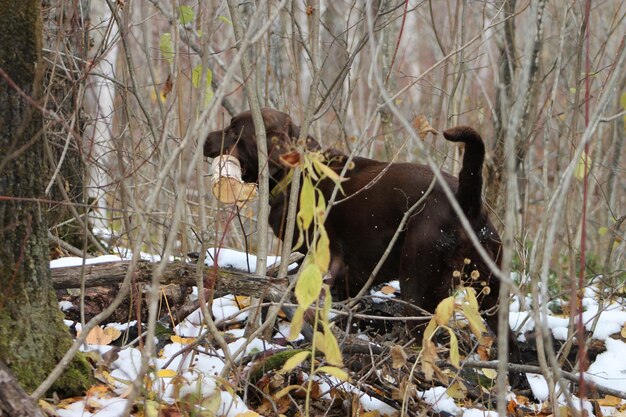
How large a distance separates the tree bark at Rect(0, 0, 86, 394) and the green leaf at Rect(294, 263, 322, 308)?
0.95m

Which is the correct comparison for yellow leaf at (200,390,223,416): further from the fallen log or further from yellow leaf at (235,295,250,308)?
yellow leaf at (235,295,250,308)

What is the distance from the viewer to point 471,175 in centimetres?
458

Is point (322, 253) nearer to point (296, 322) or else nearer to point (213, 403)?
point (296, 322)

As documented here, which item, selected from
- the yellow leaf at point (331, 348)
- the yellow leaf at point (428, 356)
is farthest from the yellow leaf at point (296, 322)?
the yellow leaf at point (428, 356)

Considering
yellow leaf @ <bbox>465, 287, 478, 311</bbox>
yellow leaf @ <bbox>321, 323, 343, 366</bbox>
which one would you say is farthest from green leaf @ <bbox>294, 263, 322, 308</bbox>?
yellow leaf @ <bbox>465, 287, 478, 311</bbox>

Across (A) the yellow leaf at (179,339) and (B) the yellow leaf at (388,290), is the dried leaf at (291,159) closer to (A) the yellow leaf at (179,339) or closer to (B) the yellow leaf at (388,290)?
(A) the yellow leaf at (179,339)

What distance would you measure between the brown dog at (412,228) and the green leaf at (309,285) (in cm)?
190

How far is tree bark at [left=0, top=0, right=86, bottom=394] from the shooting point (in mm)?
2748

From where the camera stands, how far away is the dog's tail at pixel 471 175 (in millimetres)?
4395

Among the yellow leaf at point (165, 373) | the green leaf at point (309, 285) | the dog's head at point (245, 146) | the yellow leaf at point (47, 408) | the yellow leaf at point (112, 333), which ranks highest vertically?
the dog's head at point (245, 146)

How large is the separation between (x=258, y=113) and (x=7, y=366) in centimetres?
188

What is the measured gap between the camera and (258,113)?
4211mm

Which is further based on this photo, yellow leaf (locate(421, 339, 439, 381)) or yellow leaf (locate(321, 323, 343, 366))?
yellow leaf (locate(421, 339, 439, 381))

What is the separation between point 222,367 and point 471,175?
1.77 m
